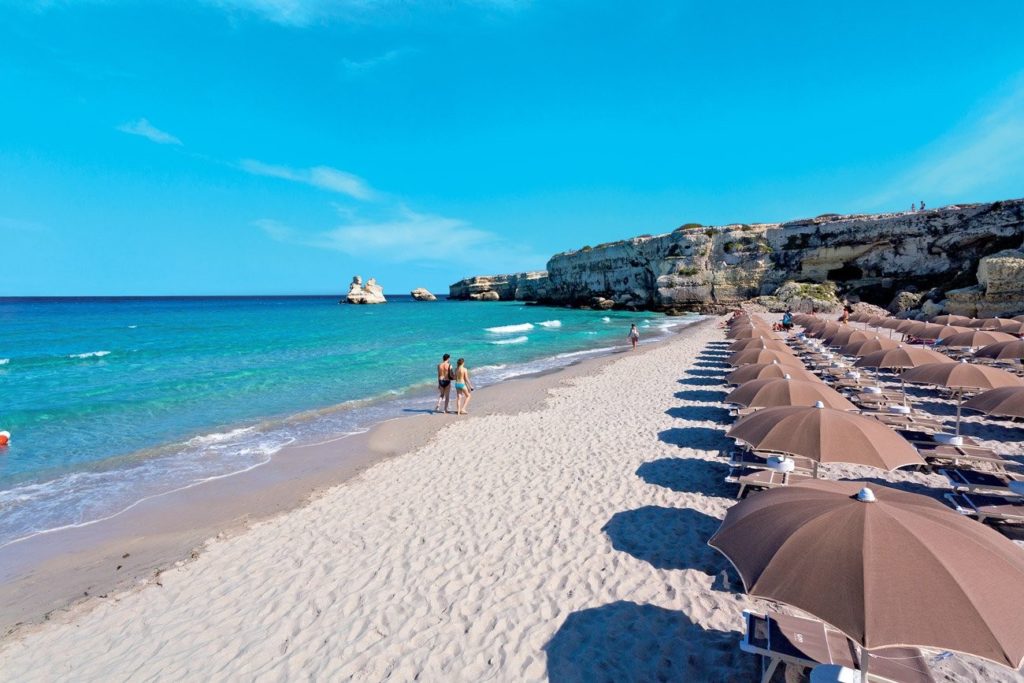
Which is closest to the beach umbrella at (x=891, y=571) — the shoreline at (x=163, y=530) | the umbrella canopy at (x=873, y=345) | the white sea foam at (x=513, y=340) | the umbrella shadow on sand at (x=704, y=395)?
the shoreline at (x=163, y=530)

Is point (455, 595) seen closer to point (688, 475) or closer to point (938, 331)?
point (688, 475)

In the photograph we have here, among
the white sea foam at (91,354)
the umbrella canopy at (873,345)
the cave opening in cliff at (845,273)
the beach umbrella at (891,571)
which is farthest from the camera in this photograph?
the cave opening in cliff at (845,273)

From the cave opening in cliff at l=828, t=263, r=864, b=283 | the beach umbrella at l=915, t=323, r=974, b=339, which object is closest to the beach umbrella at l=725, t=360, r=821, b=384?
the beach umbrella at l=915, t=323, r=974, b=339

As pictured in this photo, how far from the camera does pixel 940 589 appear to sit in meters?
2.93

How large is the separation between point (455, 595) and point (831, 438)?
5121 mm

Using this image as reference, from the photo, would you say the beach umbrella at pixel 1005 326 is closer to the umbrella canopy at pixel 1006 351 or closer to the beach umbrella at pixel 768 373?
the umbrella canopy at pixel 1006 351

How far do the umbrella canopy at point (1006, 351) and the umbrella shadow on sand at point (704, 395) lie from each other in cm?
702

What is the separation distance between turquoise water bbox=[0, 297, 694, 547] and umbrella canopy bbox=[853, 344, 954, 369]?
44.6 feet

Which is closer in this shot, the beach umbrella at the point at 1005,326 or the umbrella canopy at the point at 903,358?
the umbrella canopy at the point at 903,358

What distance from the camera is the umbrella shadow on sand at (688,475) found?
7961mm

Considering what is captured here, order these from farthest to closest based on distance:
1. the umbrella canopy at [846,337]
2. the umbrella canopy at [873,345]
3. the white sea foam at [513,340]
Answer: the white sea foam at [513,340]
the umbrella canopy at [846,337]
the umbrella canopy at [873,345]

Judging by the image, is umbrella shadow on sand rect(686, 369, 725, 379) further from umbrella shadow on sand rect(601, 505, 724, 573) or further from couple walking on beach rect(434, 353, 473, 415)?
umbrella shadow on sand rect(601, 505, 724, 573)

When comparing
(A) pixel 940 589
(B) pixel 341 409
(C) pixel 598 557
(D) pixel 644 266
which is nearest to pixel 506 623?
(C) pixel 598 557

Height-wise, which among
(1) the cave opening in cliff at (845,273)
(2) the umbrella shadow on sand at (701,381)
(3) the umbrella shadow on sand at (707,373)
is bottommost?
(2) the umbrella shadow on sand at (701,381)
